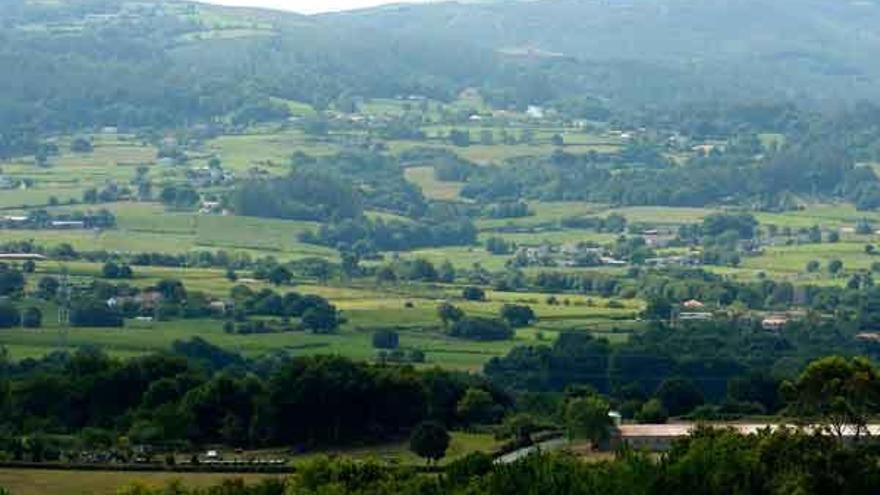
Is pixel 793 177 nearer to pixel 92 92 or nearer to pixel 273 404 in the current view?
pixel 92 92

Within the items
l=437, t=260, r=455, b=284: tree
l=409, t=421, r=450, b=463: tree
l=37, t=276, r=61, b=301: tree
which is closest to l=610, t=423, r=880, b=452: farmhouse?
l=409, t=421, r=450, b=463: tree

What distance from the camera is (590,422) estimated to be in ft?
195

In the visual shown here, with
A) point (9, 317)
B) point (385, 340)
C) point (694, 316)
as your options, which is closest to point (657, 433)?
point (385, 340)

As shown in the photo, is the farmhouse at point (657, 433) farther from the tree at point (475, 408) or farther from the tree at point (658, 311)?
the tree at point (658, 311)

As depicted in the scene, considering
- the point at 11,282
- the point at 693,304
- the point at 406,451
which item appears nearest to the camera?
the point at 406,451

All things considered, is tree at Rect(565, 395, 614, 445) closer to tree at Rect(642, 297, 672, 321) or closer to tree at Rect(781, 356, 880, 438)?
tree at Rect(781, 356, 880, 438)

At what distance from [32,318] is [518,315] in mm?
15695

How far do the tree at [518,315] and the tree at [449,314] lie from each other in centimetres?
167

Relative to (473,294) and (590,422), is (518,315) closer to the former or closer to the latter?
(473,294)

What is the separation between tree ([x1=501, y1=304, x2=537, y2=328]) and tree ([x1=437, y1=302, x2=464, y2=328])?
1.67 metres

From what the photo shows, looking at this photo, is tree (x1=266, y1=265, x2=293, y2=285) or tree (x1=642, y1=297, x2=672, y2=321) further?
tree (x1=266, y1=265, x2=293, y2=285)

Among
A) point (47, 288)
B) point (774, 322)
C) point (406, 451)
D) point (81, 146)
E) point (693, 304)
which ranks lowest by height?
point (81, 146)

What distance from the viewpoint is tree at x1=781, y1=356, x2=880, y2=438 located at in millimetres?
52312

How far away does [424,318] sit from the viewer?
91000mm
